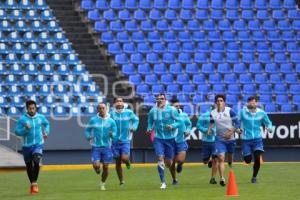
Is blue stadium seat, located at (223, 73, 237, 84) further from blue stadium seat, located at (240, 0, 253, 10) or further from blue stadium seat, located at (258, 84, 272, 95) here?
blue stadium seat, located at (240, 0, 253, 10)

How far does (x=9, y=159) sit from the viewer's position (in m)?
30.1

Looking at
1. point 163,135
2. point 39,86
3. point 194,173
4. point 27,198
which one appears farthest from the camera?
point 39,86

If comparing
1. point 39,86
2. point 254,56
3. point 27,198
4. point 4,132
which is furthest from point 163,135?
point 254,56

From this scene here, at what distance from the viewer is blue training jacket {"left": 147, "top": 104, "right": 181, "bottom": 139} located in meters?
21.6

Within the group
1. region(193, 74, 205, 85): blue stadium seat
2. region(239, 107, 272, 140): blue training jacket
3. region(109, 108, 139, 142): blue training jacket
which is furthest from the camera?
region(193, 74, 205, 85): blue stadium seat

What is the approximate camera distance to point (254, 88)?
1411 inches

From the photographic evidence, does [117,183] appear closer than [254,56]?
Yes

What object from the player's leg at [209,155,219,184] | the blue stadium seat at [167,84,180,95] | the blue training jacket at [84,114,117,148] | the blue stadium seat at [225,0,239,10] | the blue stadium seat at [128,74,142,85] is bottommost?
the player's leg at [209,155,219,184]

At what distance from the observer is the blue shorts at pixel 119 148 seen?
23422 millimetres

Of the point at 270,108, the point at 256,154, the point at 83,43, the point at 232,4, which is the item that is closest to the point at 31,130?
the point at 256,154

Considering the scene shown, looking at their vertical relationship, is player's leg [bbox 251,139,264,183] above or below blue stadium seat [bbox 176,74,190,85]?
below

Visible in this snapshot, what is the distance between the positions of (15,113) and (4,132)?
5.78 ft

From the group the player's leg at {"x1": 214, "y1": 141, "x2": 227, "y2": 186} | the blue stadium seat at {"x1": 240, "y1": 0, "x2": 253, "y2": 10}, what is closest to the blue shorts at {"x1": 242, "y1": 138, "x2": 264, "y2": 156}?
the player's leg at {"x1": 214, "y1": 141, "x2": 227, "y2": 186}

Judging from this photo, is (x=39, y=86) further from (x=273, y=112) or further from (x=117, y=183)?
(x=117, y=183)
